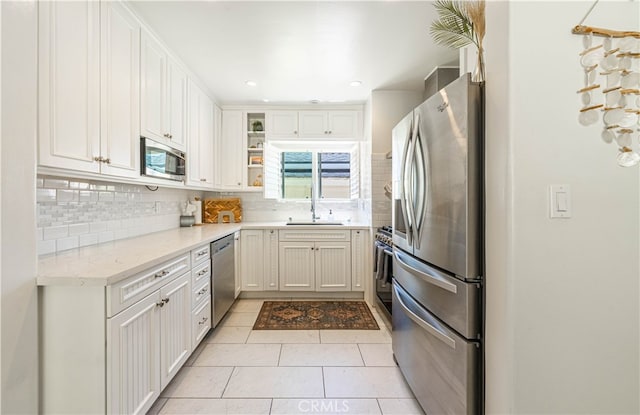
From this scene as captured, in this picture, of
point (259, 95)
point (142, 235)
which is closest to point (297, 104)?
point (259, 95)

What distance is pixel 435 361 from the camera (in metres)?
1.39

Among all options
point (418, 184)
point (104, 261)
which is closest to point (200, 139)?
point (104, 261)

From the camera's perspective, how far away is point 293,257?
337cm

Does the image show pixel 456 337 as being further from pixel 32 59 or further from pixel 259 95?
pixel 259 95

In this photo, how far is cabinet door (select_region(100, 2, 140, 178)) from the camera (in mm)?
1616

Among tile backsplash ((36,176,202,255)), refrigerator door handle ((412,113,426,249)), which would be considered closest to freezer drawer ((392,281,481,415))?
refrigerator door handle ((412,113,426,249))

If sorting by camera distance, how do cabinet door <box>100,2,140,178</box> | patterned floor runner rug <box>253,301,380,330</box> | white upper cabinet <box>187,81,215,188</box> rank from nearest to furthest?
cabinet door <box>100,2,140,178</box>, patterned floor runner rug <box>253,301,380,330</box>, white upper cabinet <box>187,81,215,188</box>

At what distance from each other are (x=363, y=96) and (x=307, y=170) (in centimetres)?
131

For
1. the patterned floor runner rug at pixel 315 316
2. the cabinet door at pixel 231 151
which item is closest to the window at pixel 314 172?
the cabinet door at pixel 231 151

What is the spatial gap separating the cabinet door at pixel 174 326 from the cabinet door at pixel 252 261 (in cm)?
141

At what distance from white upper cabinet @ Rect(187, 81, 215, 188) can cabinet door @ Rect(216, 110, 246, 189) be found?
30 centimetres

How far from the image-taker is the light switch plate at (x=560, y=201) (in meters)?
0.99

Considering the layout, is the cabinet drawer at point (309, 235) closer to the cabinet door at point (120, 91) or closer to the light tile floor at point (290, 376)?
the light tile floor at point (290, 376)

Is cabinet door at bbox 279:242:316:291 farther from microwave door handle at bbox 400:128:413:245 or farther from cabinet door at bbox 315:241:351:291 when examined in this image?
microwave door handle at bbox 400:128:413:245
